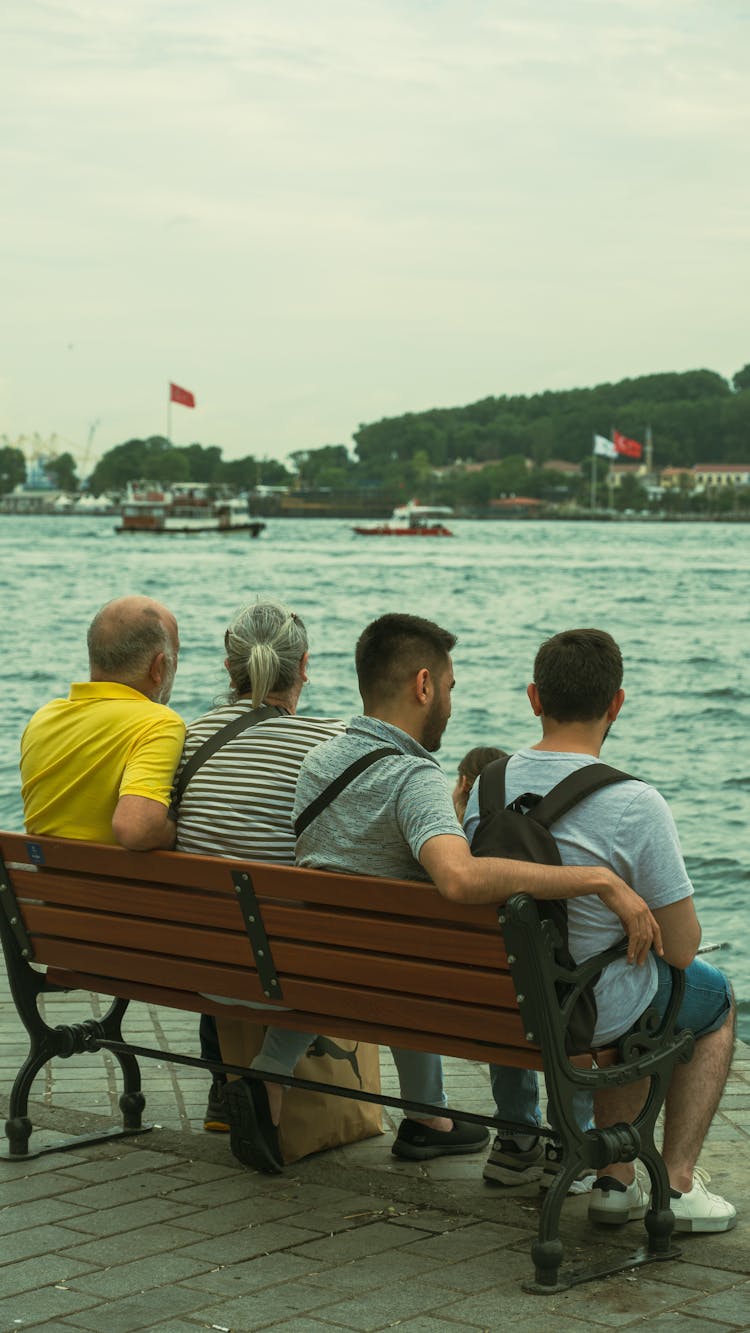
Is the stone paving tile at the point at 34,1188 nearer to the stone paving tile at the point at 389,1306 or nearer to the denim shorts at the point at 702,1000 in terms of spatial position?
the stone paving tile at the point at 389,1306

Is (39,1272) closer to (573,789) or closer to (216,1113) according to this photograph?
(216,1113)

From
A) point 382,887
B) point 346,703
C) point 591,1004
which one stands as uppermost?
point 382,887

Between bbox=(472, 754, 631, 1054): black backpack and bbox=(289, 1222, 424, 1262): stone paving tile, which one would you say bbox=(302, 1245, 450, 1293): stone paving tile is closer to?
bbox=(289, 1222, 424, 1262): stone paving tile

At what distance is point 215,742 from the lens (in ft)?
13.5

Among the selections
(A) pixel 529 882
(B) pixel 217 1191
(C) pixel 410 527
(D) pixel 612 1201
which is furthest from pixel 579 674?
(C) pixel 410 527

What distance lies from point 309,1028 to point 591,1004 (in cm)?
67


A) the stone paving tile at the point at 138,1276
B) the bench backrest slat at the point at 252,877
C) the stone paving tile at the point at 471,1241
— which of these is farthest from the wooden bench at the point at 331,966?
the stone paving tile at the point at 138,1276

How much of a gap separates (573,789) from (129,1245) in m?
1.28

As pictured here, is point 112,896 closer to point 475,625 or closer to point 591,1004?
point 591,1004

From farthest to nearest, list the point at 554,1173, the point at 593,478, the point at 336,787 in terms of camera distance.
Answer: the point at 593,478 < the point at 554,1173 < the point at 336,787

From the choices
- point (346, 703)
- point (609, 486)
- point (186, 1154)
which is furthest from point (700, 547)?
point (186, 1154)

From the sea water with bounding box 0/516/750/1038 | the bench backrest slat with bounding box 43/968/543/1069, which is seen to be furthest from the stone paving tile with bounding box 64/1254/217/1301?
the sea water with bounding box 0/516/750/1038

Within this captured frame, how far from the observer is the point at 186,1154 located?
14.0 ft

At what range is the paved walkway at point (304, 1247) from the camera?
3217 millimetres
